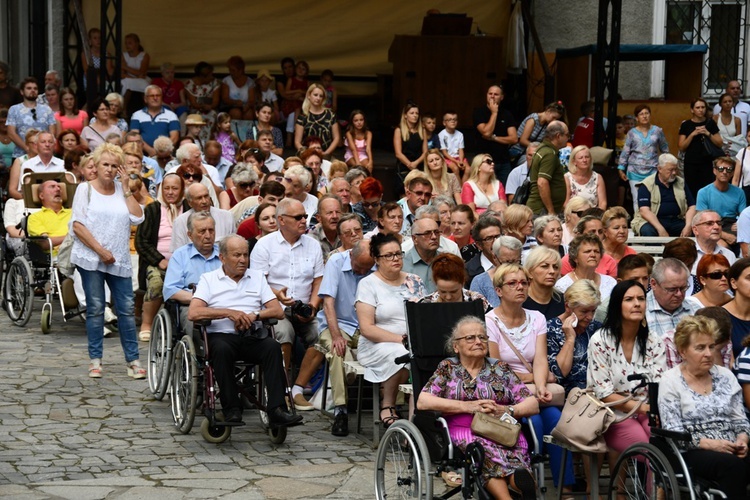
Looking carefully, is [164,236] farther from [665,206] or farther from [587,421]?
[587,421]

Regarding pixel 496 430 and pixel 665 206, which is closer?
pixel 496 430

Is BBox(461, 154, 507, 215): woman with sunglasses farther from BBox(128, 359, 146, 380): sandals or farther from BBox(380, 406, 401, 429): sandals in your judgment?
BBox(380, 406, 401, 429): sandals

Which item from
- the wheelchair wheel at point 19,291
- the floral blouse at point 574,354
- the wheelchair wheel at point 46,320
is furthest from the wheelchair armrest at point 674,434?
the wheelchair wheel at point 19,291

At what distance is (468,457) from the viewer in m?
6.95

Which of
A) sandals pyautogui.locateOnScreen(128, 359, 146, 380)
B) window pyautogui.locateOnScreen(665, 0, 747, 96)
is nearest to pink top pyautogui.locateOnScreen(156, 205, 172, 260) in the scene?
sandals pyautogui.locateOnScreen(128, 359, 146, 380)

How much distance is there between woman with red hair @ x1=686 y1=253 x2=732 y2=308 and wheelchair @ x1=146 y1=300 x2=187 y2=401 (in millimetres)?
3611

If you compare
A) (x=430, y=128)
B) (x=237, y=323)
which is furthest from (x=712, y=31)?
(x=237, y=323)

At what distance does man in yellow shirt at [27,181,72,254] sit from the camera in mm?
12844

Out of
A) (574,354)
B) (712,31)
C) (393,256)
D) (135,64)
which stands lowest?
(574,354)

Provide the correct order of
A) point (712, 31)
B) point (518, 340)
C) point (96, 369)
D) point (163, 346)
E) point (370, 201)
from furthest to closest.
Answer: point (712, 31), point (370, 201), point (96, 369), point (163, 346), point (518, 340)

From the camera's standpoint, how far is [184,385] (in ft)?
29.8

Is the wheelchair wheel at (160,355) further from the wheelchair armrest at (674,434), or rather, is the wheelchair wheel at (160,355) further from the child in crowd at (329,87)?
the child in crowd at (329,87)

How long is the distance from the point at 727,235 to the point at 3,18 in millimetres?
11716

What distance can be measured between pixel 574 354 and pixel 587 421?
95cm
